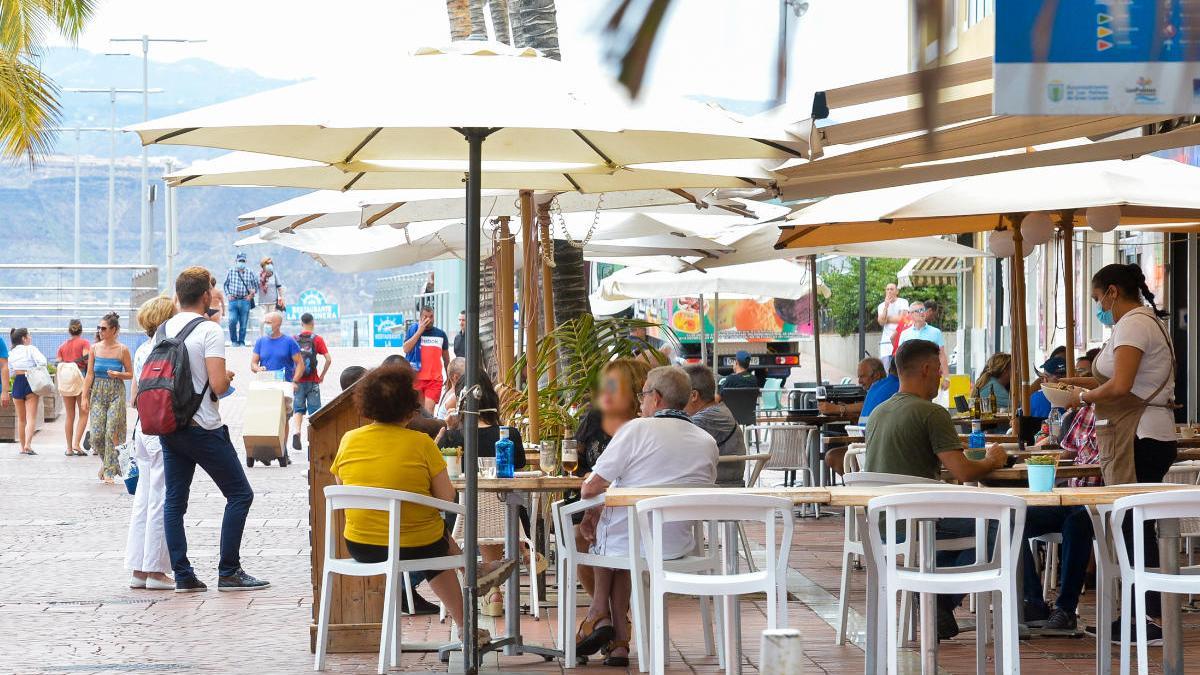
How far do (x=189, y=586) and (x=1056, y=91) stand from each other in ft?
28.0

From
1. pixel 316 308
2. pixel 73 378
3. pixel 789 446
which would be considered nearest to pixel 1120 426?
pixel 789 446

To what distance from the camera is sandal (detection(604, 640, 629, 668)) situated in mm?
6879

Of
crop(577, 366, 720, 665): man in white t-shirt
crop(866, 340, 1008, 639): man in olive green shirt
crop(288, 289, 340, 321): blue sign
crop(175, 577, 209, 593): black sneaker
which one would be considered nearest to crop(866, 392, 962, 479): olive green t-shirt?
crop(866, 340, 1008, 639): man in olive green shirt

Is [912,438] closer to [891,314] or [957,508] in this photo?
[957,508]

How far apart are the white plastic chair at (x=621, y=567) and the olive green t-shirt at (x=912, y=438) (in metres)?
0.88

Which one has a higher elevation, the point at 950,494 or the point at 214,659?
the point at 950,494

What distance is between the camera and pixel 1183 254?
1441 centimetres

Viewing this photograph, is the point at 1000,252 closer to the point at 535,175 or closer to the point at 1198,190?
the point at 1198,190

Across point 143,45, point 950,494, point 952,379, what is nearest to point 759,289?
point 952,379

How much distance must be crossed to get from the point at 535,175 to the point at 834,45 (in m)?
6.95

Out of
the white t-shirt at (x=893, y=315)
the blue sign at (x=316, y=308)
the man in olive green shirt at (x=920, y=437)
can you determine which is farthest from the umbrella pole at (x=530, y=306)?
the blue sign at (x=316, y=308)

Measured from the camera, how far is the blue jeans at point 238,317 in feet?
96.8

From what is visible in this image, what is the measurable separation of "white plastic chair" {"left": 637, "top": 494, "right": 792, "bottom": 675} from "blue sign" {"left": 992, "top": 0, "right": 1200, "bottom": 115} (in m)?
4.31

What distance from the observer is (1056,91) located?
3.77ft
